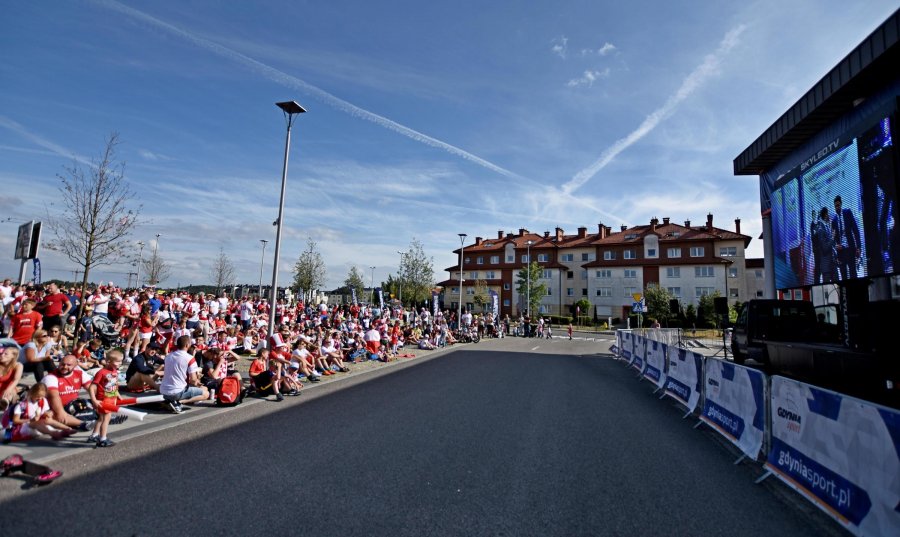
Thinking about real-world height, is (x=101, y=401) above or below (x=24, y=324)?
below

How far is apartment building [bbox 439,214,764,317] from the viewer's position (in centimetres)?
5353

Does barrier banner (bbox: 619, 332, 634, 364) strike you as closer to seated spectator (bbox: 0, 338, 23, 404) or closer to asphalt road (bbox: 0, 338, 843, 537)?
asphalt road (bbox: 0, 338, 843, 537)

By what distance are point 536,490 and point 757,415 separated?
3.19 m

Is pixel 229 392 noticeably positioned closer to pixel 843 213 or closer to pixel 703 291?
pixel 843 213

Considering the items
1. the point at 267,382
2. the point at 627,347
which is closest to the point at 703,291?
the point at 627,347

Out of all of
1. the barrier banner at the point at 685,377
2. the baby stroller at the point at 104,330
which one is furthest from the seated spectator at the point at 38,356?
the barrier banner at the point at 685,377

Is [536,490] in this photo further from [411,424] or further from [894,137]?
[894,137]

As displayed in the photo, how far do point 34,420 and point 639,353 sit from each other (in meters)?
14.6

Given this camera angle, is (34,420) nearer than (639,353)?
Yes

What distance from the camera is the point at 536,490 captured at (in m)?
4.52

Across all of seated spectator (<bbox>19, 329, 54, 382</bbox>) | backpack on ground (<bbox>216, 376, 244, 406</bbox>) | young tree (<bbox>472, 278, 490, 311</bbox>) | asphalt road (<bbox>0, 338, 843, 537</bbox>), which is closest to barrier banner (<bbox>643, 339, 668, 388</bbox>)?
asphalt road (<bbox>0, 338, 843, 537</bbox>)

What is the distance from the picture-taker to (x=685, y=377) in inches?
346

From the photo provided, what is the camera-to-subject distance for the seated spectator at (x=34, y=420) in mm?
5629

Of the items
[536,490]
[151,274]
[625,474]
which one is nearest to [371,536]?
[536,490]
